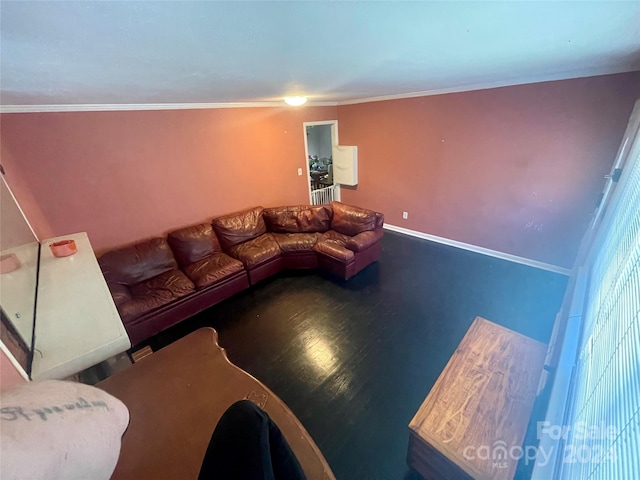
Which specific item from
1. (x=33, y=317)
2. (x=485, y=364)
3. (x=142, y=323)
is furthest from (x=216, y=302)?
(x=485, y=364)

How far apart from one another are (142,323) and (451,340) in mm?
3142

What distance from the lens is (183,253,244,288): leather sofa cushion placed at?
3.01 meters

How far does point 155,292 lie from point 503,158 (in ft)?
15.2

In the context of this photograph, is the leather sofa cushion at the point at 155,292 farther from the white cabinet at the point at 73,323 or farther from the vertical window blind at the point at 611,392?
the vertical window blind at the point at 611,392

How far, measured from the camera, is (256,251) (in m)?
3.50

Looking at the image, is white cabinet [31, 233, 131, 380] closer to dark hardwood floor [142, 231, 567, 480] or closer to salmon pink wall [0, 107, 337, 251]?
dark hardwood floor [142, 231, 567, 480]

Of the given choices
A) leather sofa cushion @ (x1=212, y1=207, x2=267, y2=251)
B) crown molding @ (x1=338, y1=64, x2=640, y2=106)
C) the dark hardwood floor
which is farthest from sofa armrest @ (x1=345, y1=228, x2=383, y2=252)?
crown molding @ (x1=338, y1=64, x2=640, y2=106)

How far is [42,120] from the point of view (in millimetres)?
2443

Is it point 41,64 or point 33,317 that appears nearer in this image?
point 41,64

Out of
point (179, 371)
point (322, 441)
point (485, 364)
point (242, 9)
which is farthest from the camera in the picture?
point (322, 441)

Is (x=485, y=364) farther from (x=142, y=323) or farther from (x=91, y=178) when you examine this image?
(x=91, y=178)

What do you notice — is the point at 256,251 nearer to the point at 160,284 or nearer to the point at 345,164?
the point at 160,284

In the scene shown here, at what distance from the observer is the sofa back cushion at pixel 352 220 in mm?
3721

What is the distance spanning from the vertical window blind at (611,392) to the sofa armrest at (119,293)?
337cm
